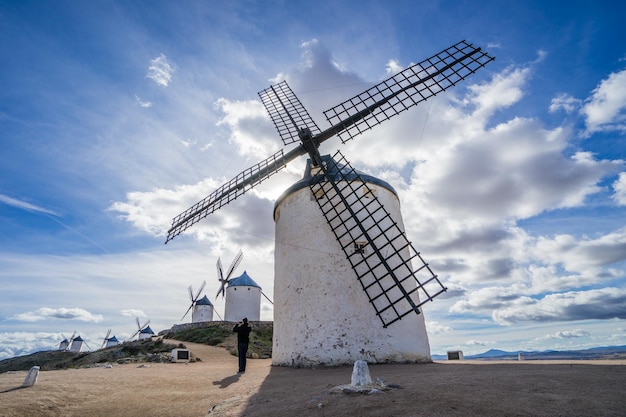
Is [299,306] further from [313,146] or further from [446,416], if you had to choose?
[446,416]

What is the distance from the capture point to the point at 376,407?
3.64 metres

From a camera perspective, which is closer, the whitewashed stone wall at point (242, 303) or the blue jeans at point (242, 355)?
the blue jeans at point (242, 355)

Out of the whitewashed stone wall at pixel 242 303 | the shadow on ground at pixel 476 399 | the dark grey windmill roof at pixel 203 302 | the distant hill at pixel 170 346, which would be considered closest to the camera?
the shadow on ground at pixel 476 399

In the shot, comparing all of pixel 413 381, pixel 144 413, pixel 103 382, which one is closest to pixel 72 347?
pixel 103 382

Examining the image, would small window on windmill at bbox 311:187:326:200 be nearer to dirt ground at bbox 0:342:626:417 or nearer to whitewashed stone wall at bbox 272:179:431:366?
whitewashed stone wall at bbox 272:179:431:366

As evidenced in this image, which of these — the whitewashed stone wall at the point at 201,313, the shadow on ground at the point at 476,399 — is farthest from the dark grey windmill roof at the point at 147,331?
the shadow on ground at the point at 476,399

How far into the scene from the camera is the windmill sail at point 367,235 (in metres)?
9.27

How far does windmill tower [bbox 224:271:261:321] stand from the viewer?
1251 inches

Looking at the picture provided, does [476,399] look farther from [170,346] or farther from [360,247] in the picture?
[170,346]

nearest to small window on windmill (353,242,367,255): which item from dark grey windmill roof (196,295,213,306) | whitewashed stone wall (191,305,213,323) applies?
whitewashed stone wall (191,305,213,323)

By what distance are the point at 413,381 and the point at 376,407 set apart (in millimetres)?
1772

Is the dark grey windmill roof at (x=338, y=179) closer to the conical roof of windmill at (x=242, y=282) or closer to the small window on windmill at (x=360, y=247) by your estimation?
the small window on windmill at (x=360, y=247)

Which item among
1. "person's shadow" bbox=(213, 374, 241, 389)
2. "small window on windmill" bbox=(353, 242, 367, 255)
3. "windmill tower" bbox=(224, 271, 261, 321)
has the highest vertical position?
"windmill tower" bbox=(224, 271, 261, 321)

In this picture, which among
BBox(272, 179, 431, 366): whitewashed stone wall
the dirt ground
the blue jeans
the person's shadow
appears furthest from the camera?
the blue jeans
